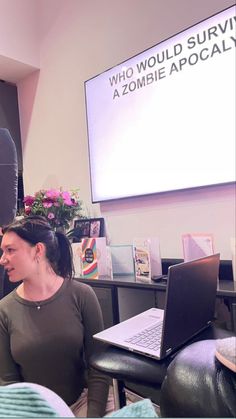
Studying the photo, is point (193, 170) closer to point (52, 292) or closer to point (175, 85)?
point (175, 85)

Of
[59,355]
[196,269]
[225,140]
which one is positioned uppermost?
A: [225,140]

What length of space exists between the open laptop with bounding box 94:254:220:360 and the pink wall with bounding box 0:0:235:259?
310 millimetres

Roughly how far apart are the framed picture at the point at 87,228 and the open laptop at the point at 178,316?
97 centimetres

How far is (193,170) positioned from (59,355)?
2.71ft

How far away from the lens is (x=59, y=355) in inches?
39.8

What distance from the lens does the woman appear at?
0.99m

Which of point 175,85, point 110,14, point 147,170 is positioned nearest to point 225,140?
point 175,85

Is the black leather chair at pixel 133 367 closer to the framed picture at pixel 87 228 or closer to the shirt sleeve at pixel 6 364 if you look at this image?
the shirt sleeve at pixel 6 364

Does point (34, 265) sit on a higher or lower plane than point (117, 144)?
lower

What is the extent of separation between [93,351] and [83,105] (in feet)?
5.31

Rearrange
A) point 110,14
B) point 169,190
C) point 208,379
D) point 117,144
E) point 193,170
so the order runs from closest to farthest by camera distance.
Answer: point 208,379 → point 193,170 → point 169,190 → point 117,144 → point 110,14

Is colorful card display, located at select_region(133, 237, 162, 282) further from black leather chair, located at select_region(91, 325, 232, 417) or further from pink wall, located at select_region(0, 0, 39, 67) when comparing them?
pink wall, located at select_region(0, 0, 39, 67)

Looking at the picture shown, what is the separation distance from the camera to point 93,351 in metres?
1.01

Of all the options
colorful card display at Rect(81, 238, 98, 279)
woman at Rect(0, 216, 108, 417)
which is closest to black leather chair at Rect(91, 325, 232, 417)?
woman at Rect(0, 216, 108, 417)
